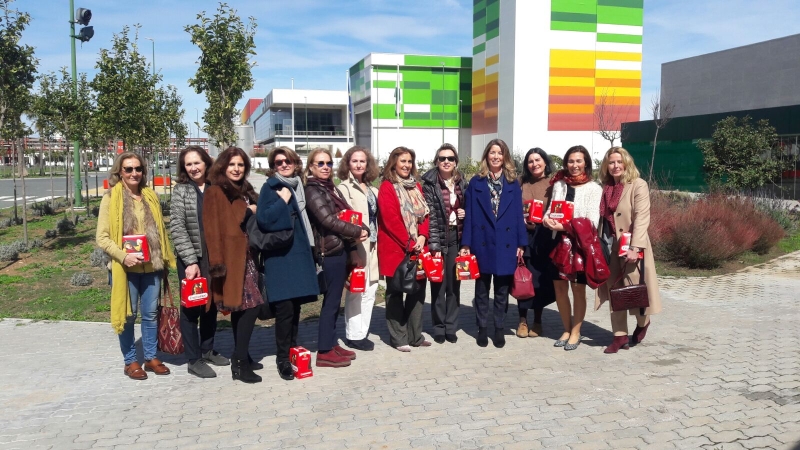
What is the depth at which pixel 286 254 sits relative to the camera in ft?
16.4

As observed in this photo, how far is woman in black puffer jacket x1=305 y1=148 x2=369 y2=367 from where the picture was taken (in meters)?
5.28

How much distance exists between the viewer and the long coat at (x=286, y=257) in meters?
4.82

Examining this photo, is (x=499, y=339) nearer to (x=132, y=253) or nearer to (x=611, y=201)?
(x=611, y=201)

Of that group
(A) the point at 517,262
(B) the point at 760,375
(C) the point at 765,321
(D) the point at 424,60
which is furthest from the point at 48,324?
(D) the point at 424,60

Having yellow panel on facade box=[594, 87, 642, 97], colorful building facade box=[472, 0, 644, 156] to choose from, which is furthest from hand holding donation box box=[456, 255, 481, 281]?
yellow panel on facade box=[594, 87, 642, 97]

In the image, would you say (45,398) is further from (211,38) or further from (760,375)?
(211,38)

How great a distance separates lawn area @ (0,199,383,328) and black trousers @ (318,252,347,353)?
5.67 ft

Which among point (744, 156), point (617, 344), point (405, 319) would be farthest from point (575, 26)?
point (405, 319)

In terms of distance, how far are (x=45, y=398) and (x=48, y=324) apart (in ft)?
8.73

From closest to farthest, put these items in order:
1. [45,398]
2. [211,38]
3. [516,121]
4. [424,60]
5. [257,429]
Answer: [257,429] → [45,398] → [211,38] → [516,121] → [424,60]

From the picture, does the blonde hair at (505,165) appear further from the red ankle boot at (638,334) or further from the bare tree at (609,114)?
the bare tree at (609,114)

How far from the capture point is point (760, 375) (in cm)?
510

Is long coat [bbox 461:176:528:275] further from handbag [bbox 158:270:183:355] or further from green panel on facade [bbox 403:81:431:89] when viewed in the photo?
green panel on facade [bbox 403:81:431:89]

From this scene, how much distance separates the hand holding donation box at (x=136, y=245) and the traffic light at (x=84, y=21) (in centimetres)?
1413
